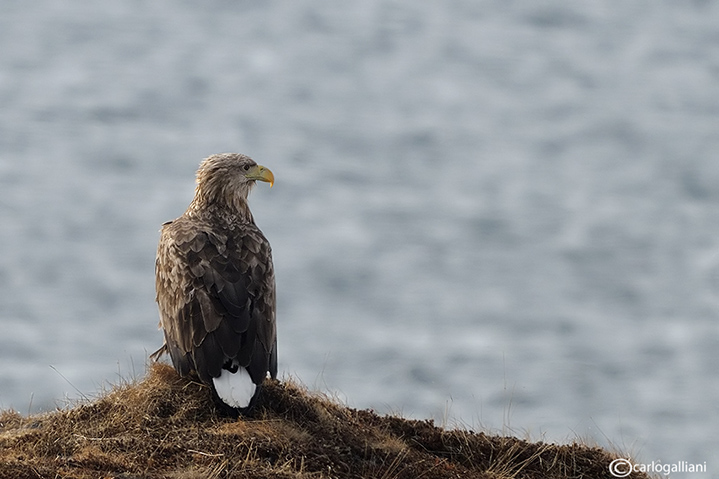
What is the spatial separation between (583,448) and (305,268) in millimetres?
81932

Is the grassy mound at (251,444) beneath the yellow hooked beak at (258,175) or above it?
beneath

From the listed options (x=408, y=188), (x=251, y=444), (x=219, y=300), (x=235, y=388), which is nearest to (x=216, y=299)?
(x=219, y=300)

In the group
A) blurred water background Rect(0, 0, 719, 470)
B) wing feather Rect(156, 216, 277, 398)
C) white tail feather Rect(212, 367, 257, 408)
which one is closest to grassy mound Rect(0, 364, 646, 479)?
white tail feather Rect(212, 367, 257, 408)

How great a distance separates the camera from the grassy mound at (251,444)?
31.9ft

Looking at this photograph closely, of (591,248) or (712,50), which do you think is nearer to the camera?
(591,248)

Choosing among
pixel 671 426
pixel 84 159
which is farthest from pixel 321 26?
pixel 671 426

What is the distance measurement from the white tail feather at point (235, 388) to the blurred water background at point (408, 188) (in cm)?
4562

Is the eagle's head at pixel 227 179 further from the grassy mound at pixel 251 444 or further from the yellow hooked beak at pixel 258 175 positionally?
the grassy mound at pixel 251 444

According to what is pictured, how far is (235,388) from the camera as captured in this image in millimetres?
10867

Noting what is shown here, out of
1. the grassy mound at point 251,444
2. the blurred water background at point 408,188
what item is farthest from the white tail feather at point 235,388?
the blurred water background at point 408,188

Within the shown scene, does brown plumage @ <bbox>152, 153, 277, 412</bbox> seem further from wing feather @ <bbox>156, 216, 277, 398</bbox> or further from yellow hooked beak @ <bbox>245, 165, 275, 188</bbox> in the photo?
yellow hooked beak @ <bbox>245, 165, 275, 188</bbox>

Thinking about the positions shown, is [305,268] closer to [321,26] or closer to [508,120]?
[508,120]

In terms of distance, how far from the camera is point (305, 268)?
93.2 meters

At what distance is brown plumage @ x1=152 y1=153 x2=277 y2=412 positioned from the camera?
36.4ft
